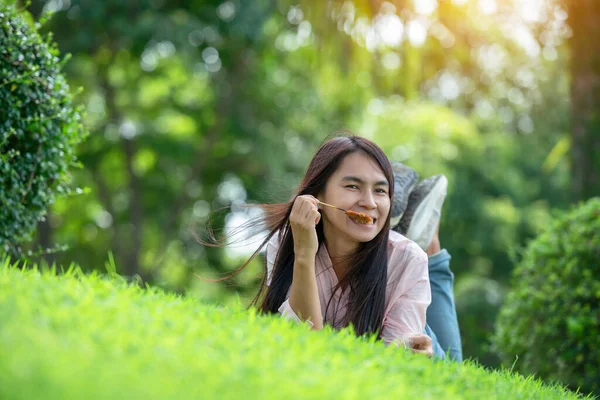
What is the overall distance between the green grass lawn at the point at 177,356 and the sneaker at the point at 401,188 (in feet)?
7.19

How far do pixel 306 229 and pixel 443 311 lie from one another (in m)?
1.81

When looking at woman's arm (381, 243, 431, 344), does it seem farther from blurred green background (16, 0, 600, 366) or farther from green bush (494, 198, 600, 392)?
blurred green background (16, 0, 600, 366)

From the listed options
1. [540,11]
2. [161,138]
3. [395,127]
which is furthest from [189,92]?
[540,11]

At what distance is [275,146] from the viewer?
16.6m

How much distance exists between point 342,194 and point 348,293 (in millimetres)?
542

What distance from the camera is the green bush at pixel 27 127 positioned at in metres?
4.63

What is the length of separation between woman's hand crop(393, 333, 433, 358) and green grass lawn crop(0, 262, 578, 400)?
11.6 inches

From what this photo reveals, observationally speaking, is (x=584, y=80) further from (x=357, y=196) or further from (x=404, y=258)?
(x=357, y=196)

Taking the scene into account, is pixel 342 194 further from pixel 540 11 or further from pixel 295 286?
pixel 540 11

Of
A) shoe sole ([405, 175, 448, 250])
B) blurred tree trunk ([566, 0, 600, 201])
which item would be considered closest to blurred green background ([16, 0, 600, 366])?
blurred tree trunk ([566, 0, 600, 201])

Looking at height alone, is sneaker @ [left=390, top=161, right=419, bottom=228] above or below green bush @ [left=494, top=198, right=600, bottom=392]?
above

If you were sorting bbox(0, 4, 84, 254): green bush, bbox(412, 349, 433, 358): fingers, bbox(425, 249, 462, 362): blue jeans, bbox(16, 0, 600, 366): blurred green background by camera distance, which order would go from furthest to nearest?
bbox(16, 0, 600, 366): blurred green background < bbox(425, 249, 462, 362): blue jeans < bbox(0, 4, 84, 254): green bush < bbox(412, 349, 433, 358): fingers

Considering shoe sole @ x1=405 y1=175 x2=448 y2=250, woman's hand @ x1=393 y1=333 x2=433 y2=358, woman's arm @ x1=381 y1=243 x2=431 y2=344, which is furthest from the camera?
shoe sole @ x1=405 y1=175 x2=448 y2=250

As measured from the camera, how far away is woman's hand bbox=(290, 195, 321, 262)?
373 centimetres
